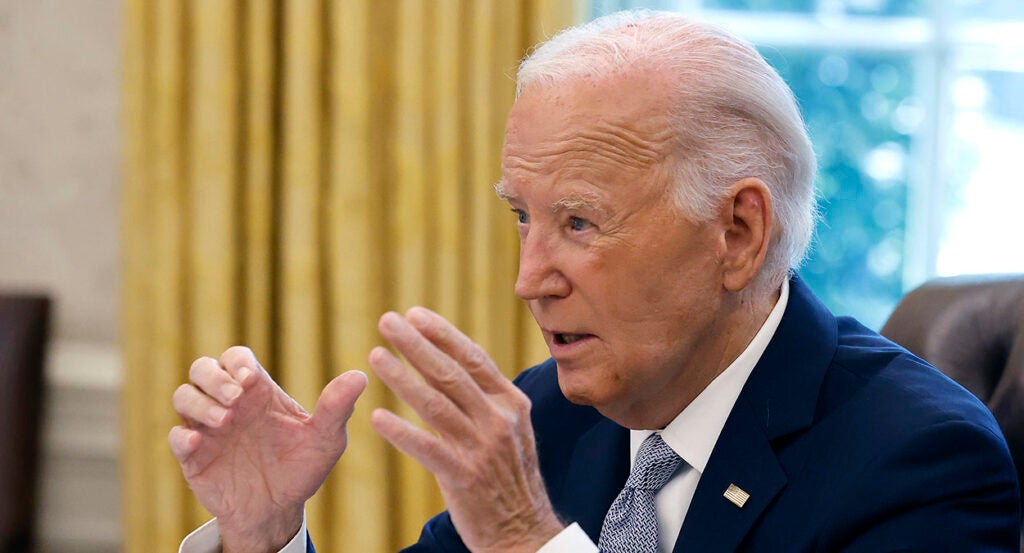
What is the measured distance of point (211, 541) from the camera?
4.79 ft

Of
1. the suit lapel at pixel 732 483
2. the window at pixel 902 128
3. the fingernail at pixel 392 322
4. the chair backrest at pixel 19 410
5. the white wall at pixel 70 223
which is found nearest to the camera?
the fingernail at pixel 392 322

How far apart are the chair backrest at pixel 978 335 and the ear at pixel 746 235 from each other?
44 cm

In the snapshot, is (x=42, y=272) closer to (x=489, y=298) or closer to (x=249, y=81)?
(x=249, y=81)

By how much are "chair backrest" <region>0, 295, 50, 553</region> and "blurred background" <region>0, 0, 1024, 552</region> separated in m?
0.01

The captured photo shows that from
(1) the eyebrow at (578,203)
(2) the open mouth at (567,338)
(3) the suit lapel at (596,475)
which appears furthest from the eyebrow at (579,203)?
(3) the suit lapel at (596,475)

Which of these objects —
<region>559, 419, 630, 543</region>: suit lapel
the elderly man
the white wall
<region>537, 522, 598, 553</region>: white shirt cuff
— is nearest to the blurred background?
the white wall

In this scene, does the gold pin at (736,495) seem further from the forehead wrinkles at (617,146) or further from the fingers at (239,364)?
the fingers at (239,364)

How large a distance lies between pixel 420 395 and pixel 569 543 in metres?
0.24

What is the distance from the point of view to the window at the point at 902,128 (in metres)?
2.93

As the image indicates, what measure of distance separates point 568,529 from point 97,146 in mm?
1990

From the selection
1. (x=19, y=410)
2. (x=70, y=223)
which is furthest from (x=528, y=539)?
(x=70, y=223)

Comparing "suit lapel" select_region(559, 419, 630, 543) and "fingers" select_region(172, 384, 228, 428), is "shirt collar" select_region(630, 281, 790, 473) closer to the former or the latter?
"suit lapel" select_region(559, 419, 630, 543)

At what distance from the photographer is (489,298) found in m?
2.54

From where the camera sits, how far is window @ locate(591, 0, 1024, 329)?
293cm
